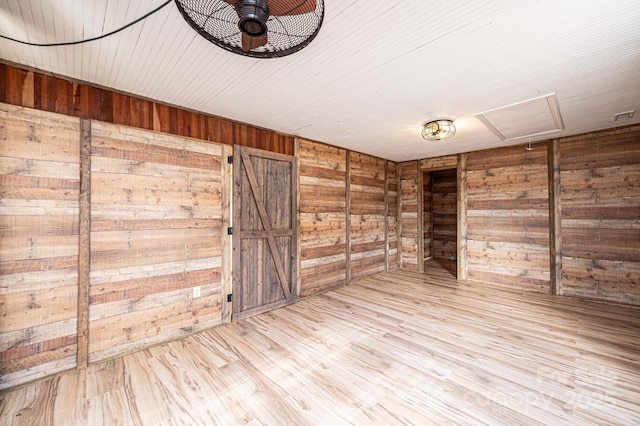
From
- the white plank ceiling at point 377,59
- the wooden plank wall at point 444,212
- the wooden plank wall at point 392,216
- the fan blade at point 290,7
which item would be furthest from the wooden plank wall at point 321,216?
the wooden plank wall at point 444,212

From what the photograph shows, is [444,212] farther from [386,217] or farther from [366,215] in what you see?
[366,215]

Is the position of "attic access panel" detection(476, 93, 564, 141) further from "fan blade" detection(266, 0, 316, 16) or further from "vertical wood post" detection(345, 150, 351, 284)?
"fan blade" detection(266, 0, 316, 16)

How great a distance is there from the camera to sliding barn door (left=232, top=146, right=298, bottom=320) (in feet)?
10.4

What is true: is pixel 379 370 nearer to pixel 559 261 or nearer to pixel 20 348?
pixel 20 348

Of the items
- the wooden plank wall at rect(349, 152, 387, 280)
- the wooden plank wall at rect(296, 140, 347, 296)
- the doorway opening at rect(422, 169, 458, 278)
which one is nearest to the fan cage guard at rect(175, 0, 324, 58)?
the wooden plank wall at rect(296, 140, 347, 296)

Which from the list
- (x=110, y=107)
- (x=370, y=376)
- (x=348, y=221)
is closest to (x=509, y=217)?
(x=348, y=221)

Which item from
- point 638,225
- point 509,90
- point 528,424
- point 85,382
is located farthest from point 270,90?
point 638,225

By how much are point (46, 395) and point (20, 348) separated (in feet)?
1.43

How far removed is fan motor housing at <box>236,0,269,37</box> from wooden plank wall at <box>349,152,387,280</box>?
377 cm

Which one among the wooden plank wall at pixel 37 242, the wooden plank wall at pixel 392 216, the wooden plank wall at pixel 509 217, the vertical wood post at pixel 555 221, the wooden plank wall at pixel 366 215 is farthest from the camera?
the wooden plank wall at pixel 392 216

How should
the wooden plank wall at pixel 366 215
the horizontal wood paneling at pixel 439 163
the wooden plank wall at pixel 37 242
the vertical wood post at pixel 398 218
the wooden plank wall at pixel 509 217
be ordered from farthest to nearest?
the vertical wood post at pixel 398 218 < the horizontal wood paneling at pixel 439 163 < the wooden plank wall at pixel 366 215 < the wooden plank wall at pixel 509 217 < the wooden plank wall at pixel 37 242

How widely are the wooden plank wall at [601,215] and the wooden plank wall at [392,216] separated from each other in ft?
8.99

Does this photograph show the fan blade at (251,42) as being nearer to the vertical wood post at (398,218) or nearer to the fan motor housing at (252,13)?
the fan motor housing at (252,13)

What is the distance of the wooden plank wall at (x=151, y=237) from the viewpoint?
2.29m
